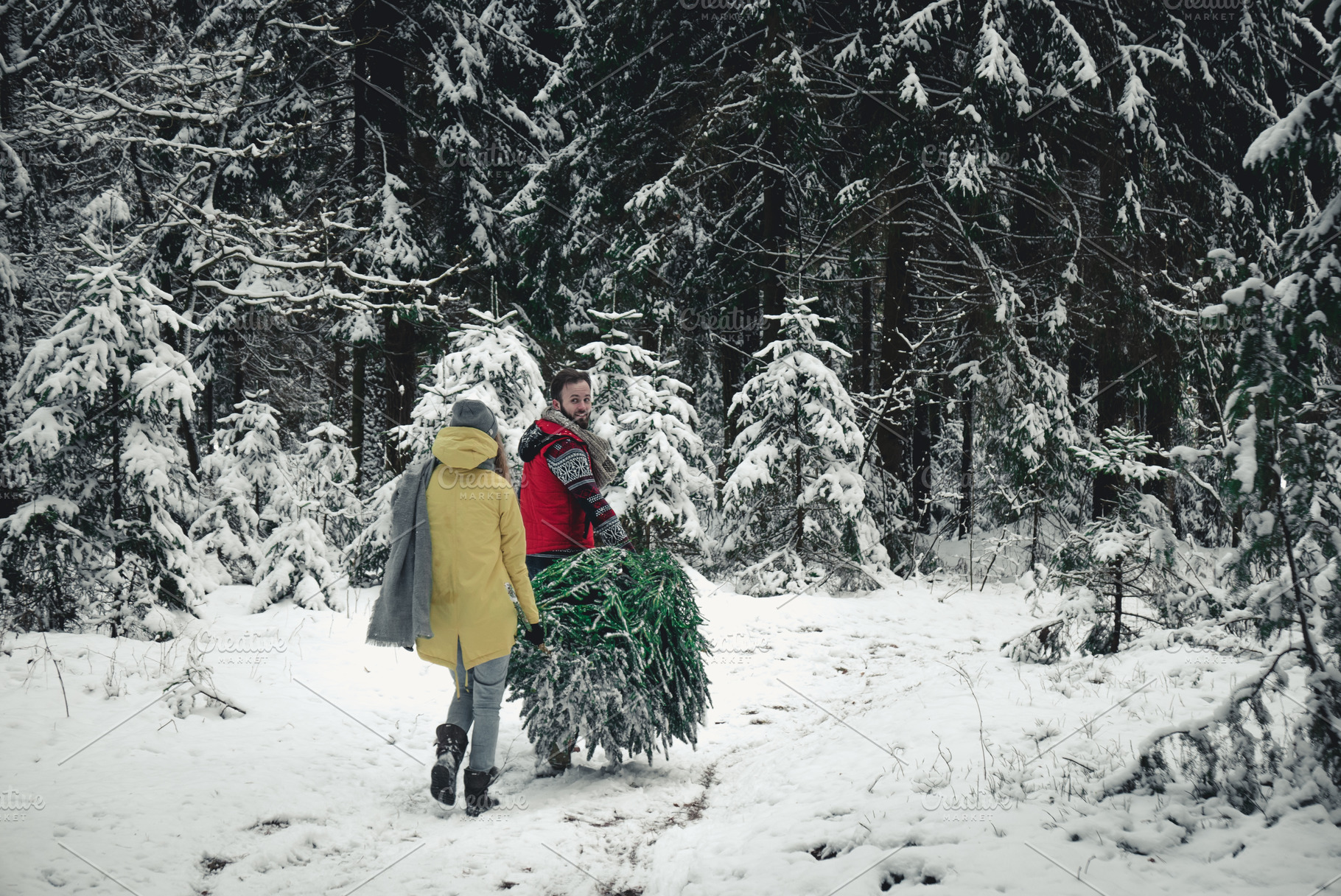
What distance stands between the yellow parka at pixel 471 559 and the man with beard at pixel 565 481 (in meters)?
0.57

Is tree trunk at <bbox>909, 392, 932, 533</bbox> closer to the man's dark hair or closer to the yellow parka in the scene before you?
the man's dark hair

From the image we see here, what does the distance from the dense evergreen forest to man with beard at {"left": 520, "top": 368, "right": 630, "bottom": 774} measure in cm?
304

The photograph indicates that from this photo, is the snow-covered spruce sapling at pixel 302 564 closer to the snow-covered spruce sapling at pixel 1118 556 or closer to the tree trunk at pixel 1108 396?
the snow-covered spruce sapling at pixel 1118 556

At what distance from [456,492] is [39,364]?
506 centimetres

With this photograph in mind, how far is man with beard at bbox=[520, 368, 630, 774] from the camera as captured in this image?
15.5 ft

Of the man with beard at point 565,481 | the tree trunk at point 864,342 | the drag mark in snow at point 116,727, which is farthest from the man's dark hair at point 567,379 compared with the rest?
the tree trunk at point 864,342

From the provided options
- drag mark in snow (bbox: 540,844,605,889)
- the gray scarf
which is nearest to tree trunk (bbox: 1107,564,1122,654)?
the gray scarf

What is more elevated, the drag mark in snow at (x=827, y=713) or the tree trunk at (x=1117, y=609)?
the tree trunk at (x=1117, y=609)

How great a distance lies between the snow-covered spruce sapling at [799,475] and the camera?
10.3 m

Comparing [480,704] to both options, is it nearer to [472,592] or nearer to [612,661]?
[472,592]

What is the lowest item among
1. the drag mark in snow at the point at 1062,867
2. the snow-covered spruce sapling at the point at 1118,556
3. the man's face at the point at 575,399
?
the drag mark in snow at the point at 1062,867

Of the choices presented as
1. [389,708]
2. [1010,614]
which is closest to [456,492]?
[389,708]

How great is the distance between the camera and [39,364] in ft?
22.2

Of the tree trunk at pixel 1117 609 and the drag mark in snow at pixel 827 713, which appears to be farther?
the tree trunk at pixel 1117 609
